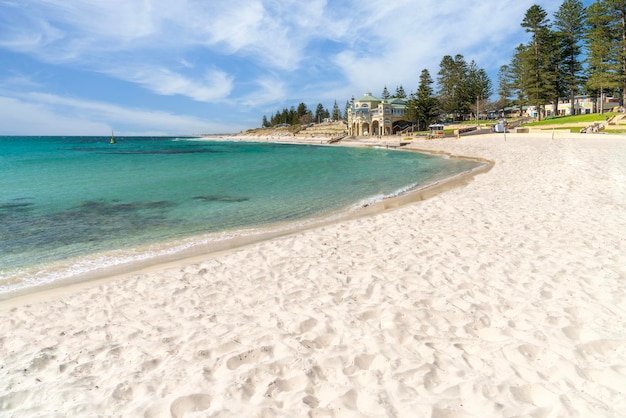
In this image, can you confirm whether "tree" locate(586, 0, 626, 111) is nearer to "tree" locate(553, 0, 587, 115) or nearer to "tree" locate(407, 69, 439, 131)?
"tree" locate(553, 0, 587, 115)

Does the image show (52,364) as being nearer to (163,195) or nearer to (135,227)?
(135,227)

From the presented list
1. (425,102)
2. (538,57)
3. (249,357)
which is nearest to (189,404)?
(249,357)

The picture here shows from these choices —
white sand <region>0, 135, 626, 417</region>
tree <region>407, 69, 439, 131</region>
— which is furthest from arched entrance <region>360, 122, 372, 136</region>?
white sand <region>0, 135, 626, 417</region>

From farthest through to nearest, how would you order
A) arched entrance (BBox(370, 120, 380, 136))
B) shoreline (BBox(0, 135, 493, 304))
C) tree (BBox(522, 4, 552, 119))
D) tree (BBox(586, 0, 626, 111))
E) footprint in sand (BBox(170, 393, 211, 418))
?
arched entrance (BBox(370, 120, 380, 136)), tree (BBox(522, 4, 552, 119)), tree (BBox(586, 0, 626, 111)), shoreline (BBox(0, 135, 493, 304)), footprint in sand (BBox(170, 393, 211, 418))

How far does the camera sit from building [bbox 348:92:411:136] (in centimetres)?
8288

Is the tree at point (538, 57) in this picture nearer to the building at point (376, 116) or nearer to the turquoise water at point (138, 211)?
the building at point (376, 116)

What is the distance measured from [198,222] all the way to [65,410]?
28.4ft

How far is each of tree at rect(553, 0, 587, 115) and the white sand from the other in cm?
6232

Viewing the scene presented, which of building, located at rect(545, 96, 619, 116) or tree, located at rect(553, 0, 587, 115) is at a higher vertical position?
tree, located at rect(553, 0, 587, 115)

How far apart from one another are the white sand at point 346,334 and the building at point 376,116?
258 feet

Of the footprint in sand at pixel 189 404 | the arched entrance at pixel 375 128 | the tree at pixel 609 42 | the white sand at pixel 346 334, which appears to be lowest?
the white sand at pixel 346 334

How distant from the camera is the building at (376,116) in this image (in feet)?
272

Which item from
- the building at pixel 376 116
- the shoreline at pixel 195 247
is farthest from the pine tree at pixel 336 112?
the shoreline at pixel 195 247

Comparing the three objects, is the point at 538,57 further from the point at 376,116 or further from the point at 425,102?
the point at 376,116
